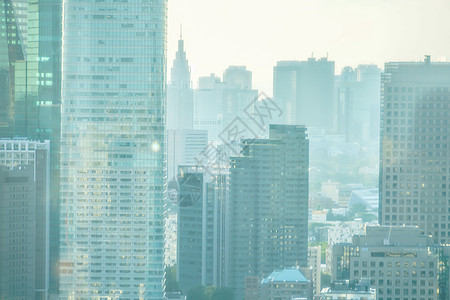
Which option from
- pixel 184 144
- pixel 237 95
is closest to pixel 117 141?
pixel 184 144

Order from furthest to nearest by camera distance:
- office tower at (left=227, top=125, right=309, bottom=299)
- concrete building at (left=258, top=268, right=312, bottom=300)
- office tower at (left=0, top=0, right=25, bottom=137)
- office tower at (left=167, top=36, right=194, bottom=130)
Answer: office tower at (left=167, top=36, right=194, bottom=130) < office tower at (left=227, top=125, right=309, bottom=299) < office tower at (left=0, top=0, right=25, bottom=137) < concrete building at (left=258, top=268, right=312, bottom=300)

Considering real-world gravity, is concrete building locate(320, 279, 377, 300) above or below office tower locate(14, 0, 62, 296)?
below

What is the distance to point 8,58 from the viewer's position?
108ft

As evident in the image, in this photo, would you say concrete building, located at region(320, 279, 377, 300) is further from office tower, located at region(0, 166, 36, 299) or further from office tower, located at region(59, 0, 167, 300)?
office tower, located at region(0, 166, 36, 299)

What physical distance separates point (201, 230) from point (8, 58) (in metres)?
8.87

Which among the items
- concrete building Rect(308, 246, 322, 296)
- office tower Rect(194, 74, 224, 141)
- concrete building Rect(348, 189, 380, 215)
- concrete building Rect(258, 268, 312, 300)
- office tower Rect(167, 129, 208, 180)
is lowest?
concrete building Rect(308, 246, 322, 296)

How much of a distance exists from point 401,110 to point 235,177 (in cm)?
874

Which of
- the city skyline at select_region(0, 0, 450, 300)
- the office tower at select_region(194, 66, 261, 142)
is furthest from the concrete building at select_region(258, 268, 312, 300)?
the office tower at select_region(194, 66, 261, 142)

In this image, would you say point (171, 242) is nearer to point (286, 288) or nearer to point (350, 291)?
point (286, 288)

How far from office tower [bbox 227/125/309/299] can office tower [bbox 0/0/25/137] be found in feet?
28.4

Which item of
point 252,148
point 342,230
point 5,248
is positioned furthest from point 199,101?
point 5,248

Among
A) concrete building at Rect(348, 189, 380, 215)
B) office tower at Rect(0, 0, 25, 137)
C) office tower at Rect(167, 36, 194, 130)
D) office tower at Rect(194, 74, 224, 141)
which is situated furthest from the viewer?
office tower at Rect(194, 74, 224, 141)

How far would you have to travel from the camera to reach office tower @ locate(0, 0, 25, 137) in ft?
107

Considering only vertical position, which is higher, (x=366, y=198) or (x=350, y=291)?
(x=350, y=291)
